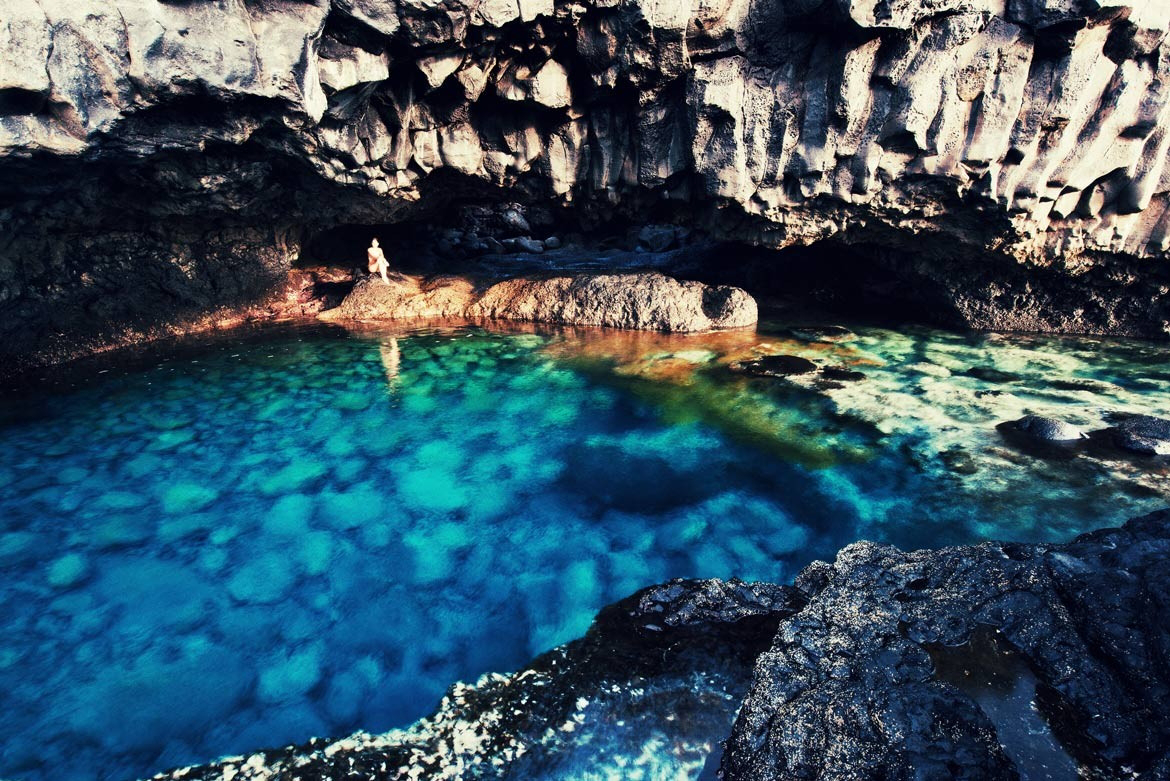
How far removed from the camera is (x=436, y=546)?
176 inches

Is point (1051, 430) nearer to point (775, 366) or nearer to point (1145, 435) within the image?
point (1145, 435)

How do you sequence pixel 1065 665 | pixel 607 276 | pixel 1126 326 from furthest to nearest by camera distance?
pixel 607 276 < pixel 1126 326 < pixel 1065 665

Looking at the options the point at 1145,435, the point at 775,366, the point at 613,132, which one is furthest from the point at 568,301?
the point at 1145,435

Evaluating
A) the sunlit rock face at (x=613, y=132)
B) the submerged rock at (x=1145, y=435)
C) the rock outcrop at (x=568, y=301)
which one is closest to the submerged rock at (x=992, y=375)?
the submerged rock at (x=1145, y=435)

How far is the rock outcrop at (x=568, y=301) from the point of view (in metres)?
9.72

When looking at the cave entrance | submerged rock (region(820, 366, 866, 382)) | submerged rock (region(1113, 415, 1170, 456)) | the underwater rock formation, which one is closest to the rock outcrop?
the cave entrance

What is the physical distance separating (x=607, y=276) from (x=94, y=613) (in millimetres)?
8431

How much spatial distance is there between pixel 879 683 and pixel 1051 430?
449cm

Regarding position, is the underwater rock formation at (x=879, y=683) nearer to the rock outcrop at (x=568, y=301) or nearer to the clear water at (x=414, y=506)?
the clear water at (x=414, y=506)

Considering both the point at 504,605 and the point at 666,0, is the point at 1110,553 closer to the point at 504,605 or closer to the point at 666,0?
the point at 504,605

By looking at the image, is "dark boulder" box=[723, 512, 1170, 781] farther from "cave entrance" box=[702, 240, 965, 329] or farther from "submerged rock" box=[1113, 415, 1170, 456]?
"cave entrance" box=[702, 240, 965, 329]

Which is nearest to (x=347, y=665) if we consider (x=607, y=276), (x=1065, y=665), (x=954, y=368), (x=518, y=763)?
(x=518, y=763)

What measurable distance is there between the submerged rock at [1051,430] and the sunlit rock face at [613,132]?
3530mm

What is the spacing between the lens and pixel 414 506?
4.99 m
